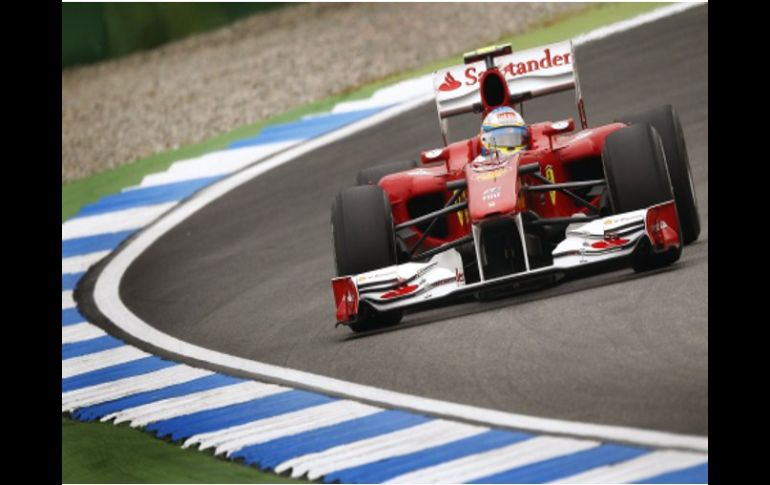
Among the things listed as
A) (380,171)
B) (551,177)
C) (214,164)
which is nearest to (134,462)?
(551,177)

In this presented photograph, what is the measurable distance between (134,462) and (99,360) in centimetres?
286

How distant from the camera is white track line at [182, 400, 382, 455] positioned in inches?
305

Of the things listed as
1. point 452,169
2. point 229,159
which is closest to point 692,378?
point 452,169

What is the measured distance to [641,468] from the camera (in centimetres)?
602

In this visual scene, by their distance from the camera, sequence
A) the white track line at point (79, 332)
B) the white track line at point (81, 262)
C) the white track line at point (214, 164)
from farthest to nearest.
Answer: the white track line at point (214, 164) < the white track line at point (81, 262) < the white track line at point (79, 332)

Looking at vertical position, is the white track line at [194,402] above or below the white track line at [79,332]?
below

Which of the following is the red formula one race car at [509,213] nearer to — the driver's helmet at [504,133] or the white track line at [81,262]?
the driver's helmet at [504,133]

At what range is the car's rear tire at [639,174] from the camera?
9.41m

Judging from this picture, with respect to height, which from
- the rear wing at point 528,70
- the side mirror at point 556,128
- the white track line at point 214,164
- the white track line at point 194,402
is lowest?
the white track line at point 194,402

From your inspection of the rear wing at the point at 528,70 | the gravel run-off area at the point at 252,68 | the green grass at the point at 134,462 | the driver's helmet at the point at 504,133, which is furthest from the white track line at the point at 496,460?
the gravel run-off area at the point at 252,68

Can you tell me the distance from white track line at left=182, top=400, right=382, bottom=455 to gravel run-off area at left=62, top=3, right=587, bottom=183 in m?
10.3

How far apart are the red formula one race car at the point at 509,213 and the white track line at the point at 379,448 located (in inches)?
79.3

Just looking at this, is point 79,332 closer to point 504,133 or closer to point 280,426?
point 504,133
